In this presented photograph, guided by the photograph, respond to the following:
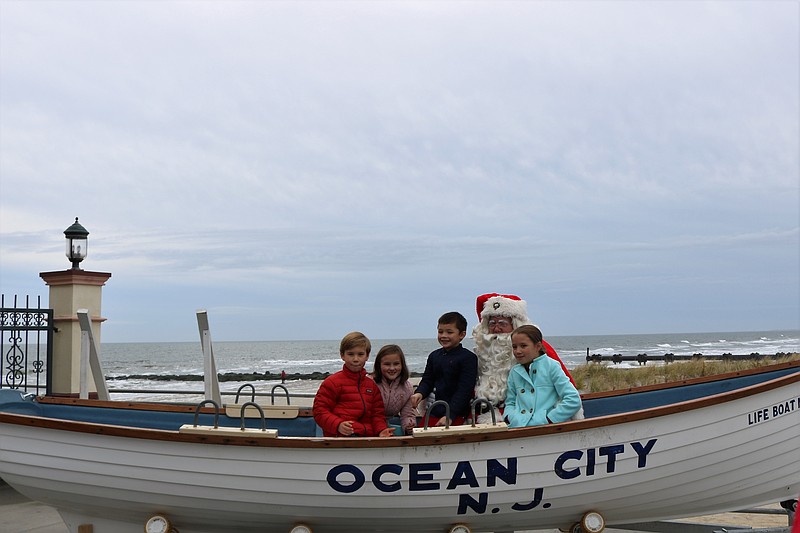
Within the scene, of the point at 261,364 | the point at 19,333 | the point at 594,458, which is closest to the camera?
the point at 594,458

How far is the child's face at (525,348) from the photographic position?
14.0ft

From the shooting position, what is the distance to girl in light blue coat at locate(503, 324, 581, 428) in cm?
418

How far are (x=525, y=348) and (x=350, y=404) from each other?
3.73ft

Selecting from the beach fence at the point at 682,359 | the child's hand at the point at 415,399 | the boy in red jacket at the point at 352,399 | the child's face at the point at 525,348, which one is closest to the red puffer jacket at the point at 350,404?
the boy in red jacket at the point at 352,399

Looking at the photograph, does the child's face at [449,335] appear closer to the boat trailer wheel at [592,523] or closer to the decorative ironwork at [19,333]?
the boat trailer wheel at [592,523]

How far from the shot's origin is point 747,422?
4.20 m

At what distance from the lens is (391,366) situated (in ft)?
15.2

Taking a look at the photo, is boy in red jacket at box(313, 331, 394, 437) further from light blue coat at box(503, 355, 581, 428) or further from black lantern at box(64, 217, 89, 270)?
black lantern at box(64, 217, 89, 270)

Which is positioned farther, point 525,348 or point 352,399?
point 352,399

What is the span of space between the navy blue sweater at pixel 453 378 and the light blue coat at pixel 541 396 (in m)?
0.37

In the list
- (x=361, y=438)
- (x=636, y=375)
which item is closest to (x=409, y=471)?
(x=361, y=438)

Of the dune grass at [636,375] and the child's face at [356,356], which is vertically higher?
the child's face at [356,356]

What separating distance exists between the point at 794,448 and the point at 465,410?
2052 mm

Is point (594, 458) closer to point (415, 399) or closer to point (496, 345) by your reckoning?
point (496, 345)
